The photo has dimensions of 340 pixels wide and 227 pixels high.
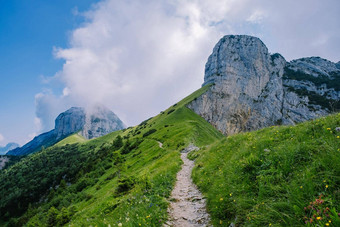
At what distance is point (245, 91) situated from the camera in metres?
160

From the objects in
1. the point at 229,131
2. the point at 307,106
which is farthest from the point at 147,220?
the point at 307,106

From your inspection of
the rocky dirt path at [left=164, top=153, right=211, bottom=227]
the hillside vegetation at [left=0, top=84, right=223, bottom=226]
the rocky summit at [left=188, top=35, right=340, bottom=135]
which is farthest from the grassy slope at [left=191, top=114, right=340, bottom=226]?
the rocky summit at [left=188, top=35, right=340, bottom=135]

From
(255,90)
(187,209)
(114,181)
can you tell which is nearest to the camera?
(187,209)

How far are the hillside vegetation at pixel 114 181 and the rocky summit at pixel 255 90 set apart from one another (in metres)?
27.9

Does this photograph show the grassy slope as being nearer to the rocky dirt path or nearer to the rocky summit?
the rocky dirt path

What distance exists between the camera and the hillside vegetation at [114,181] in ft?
28.9

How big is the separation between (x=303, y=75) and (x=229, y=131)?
125787mm

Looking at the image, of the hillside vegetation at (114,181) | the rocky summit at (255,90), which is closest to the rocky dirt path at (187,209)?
the hillside vegetation at (114,181)

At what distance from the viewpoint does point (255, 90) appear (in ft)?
537

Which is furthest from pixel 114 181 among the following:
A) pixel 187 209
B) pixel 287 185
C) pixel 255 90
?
pixel 255 90

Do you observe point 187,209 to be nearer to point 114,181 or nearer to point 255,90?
point 114,181

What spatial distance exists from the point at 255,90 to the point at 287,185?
594 feet

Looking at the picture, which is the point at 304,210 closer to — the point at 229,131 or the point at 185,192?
the point at 185,192

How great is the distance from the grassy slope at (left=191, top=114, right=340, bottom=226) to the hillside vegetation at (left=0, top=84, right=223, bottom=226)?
3.03m
